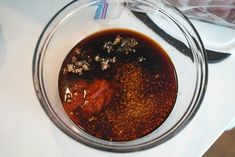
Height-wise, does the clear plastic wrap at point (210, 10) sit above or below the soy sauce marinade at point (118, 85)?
above

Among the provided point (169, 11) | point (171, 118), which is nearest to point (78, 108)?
point (171, 118)

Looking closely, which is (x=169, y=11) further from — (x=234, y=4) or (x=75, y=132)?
(x=75, y=132)

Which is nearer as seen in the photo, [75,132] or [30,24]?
[75,132]

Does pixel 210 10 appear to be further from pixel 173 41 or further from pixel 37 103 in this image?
pixel 37 103
